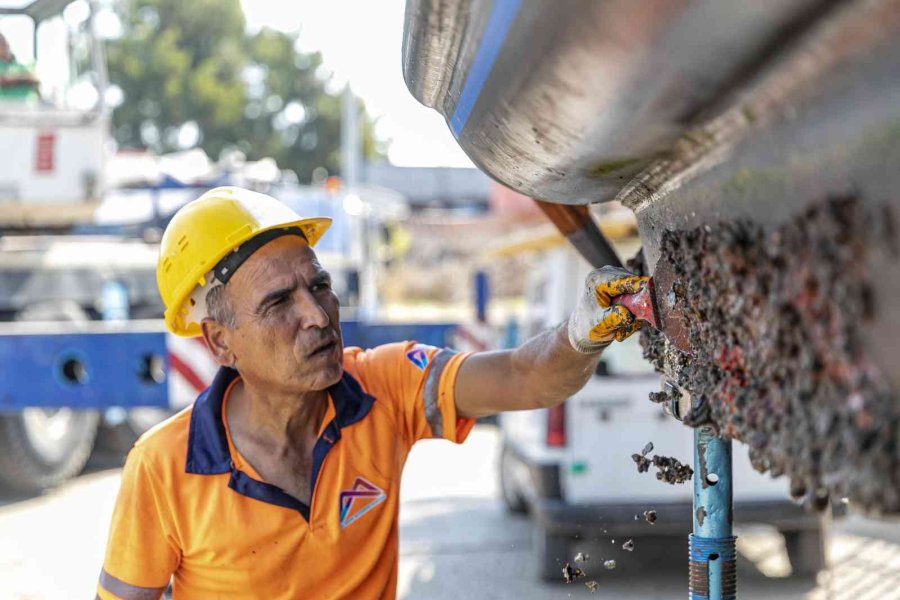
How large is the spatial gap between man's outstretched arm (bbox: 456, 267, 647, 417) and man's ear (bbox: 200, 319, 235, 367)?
0.55 metres

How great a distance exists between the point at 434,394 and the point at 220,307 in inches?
21.5

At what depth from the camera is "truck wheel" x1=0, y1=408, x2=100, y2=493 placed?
7.05 m

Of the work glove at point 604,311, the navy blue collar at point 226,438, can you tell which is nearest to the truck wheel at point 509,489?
the navy blue collar at point 226,438

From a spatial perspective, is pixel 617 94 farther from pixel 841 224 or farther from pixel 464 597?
pixel 464 597

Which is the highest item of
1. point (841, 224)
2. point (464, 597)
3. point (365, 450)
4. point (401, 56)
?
point (401, 56)

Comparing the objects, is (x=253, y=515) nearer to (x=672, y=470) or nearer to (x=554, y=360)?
(x=554, y=360)

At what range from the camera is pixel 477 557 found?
6.00m

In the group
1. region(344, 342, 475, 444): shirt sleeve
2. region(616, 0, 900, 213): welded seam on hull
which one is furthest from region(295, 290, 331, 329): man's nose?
region(616, 0, 900, 213): welded seam on hull

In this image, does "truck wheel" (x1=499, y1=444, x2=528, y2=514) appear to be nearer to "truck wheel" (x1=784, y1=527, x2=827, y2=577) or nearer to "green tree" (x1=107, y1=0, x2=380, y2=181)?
"truck wheel" (x1=784, y1=527, x2=827, y2=577)

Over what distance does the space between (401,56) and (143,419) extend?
8013mm

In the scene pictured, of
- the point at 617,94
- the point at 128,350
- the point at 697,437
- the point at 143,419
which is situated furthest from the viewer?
the point at 143,419

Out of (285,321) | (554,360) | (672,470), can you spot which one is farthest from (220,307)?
(672,470)

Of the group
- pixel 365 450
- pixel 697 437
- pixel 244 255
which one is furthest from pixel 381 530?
pixel 697 437

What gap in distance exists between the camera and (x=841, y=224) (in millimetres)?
871
